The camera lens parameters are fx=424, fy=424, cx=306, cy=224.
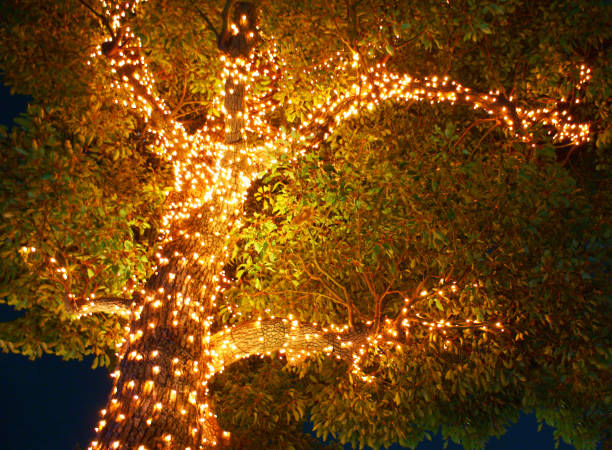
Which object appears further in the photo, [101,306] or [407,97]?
[407,97]

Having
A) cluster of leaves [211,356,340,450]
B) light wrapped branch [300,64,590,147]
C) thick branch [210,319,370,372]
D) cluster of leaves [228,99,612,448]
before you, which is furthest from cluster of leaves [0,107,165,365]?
light wrapped branch [300,64,590,147]

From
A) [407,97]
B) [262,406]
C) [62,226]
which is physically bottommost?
[262,406]

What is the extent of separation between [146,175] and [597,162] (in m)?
6.26

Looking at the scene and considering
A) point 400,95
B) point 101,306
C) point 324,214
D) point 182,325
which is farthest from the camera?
point 324,214

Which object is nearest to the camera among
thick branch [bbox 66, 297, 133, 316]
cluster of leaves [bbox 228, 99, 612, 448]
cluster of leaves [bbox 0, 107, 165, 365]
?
cluster of leaves [bbox 0, 107, 165, 365]

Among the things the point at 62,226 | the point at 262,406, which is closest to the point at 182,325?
the point at 62,226

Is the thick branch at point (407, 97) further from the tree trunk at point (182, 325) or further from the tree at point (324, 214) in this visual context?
the tree trunk at point (182, 325)

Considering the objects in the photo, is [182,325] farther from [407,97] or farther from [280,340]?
[407,97]

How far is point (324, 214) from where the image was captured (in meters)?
5.08

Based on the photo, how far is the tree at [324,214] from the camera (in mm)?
3787

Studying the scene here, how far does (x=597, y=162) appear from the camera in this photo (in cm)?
572

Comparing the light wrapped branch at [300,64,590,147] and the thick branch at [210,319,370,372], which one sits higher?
the light wrapped branch at [300,64,590,147]

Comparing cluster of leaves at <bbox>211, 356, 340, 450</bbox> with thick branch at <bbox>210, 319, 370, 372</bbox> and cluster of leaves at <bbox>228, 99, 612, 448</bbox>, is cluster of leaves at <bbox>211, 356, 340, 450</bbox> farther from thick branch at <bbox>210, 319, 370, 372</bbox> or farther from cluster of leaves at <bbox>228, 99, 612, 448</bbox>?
thick branch at <bbox>210, 319, 370, 372</bbox>

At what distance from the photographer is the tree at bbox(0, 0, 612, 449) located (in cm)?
379
